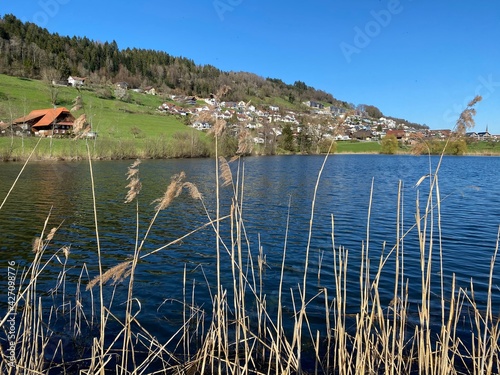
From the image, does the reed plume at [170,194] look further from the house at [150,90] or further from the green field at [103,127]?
the house at [150,90]

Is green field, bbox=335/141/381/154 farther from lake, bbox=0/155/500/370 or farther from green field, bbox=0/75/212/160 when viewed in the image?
lake, bbox=0/155/500/370

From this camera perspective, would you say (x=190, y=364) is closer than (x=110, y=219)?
Yes

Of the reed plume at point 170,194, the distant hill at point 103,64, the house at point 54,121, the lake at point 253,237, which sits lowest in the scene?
the lake at point 253,237

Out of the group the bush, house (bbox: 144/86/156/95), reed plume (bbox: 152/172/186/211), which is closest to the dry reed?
reed plume (bbox: 152/172/186/211)

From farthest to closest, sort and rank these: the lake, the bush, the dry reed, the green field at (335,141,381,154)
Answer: the green field at (335,141,381,154), the lake, the bush, the dry reed

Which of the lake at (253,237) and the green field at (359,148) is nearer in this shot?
the lake at (253,237)

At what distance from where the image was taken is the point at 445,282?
9.91 metres

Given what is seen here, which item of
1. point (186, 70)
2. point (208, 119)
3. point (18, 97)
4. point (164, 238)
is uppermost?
point (186, 70)

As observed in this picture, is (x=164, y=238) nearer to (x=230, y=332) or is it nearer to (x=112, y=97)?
(x=230, y=332)

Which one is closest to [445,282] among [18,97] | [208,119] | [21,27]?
[208,119]

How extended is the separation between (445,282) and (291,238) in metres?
6.94
